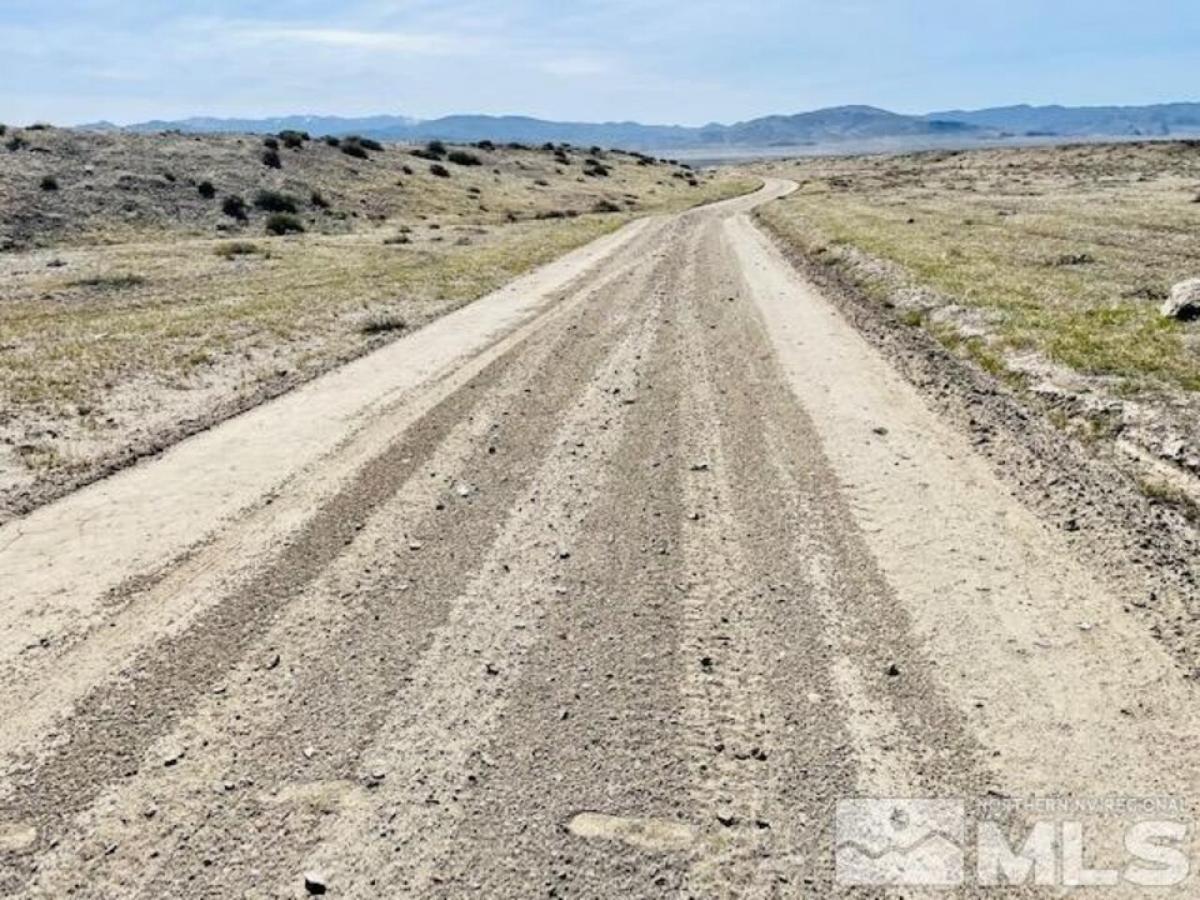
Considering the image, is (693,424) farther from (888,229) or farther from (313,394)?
(888,229)

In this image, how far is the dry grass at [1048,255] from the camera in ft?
45.5

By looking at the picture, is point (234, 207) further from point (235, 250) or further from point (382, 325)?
point (382, 325)

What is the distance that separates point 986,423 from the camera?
11.3 metres

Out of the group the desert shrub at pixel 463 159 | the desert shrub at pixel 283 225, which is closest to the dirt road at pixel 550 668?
the desert shrub at pixel 283 225

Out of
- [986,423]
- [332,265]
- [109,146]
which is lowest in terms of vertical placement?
[986,423]

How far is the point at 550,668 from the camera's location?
5.96 meters

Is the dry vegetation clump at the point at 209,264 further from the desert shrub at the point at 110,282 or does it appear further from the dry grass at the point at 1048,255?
the dry grass at the point at 1048,255

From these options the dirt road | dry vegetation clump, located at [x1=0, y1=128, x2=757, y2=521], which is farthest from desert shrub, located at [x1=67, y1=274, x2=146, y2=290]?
the dirt road

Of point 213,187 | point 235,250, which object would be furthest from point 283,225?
point 235,250

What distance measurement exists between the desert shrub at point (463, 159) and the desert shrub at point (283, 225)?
1364 inches

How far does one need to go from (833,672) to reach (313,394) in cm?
1049

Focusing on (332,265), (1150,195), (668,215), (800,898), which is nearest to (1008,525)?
(800,898)

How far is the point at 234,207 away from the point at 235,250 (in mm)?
13037

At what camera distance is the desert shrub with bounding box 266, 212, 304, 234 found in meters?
42.2
